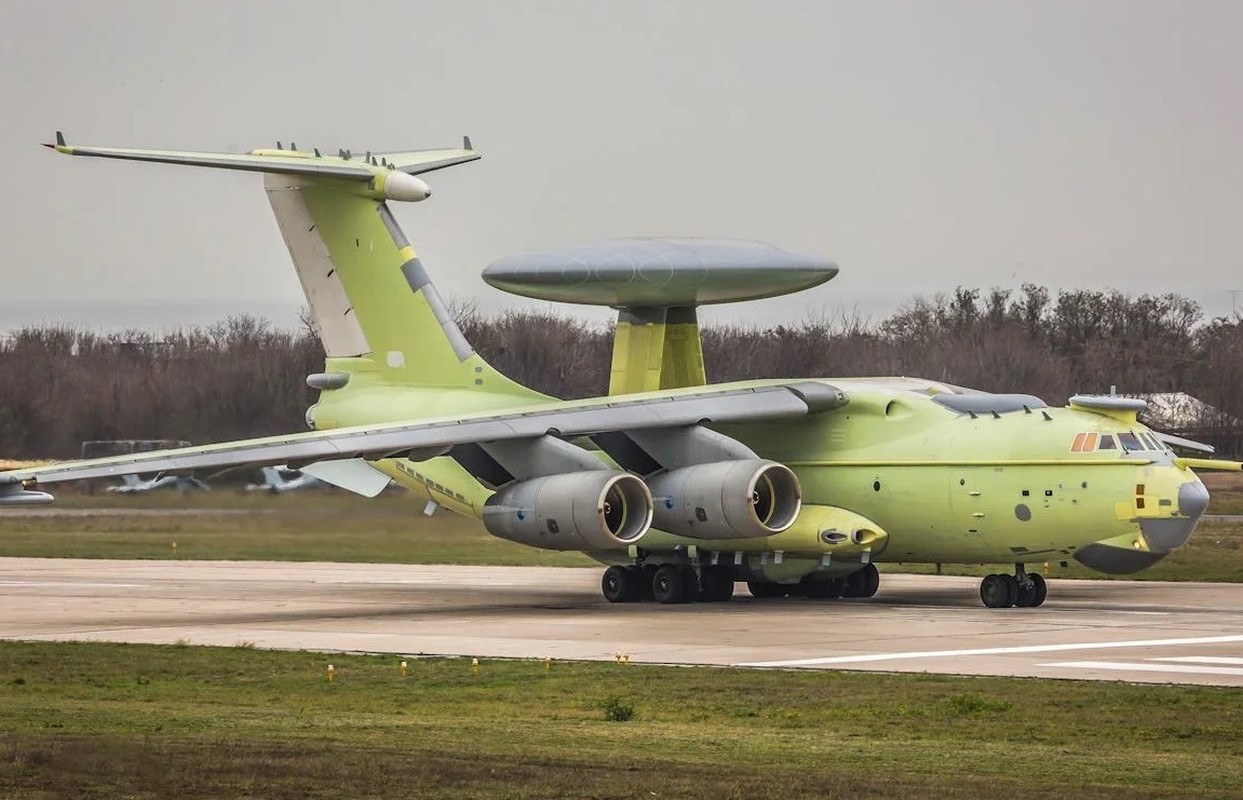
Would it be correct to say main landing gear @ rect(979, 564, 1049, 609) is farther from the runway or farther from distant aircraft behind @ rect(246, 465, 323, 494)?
distant aircraft behind @ rect(246, 465, 323, 494)

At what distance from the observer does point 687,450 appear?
2355 cm

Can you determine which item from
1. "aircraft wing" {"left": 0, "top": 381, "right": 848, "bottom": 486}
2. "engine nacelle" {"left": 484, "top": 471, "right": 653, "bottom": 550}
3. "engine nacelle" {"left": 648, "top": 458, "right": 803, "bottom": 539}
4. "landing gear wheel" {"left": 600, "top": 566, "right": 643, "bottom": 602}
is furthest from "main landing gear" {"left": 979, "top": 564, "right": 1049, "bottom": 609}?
"landing gear wheel" {"left": 600, "top": 566, "right": 643, "bottom": 602}

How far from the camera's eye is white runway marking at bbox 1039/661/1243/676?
52.0 feet

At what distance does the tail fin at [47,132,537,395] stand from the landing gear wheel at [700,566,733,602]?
371 centimetres

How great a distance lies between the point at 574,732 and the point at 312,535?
18.4 meters

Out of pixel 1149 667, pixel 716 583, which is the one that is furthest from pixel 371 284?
pixel 1149 667

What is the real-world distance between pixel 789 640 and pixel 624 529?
4.10 metres

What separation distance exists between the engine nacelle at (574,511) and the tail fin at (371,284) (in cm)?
351

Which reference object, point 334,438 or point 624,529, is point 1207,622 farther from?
point 334,438

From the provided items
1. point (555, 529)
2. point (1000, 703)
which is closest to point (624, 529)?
point (555, 529)

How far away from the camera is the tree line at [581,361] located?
2834cm

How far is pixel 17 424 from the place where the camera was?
28.5 m

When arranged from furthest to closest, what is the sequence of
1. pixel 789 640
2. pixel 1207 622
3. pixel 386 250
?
pixel 386 250
pixel 1207 622
pixel 789 640

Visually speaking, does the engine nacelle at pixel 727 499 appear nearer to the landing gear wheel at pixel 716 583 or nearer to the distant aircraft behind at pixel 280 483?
the landing gear wheel at pixel 716 583
